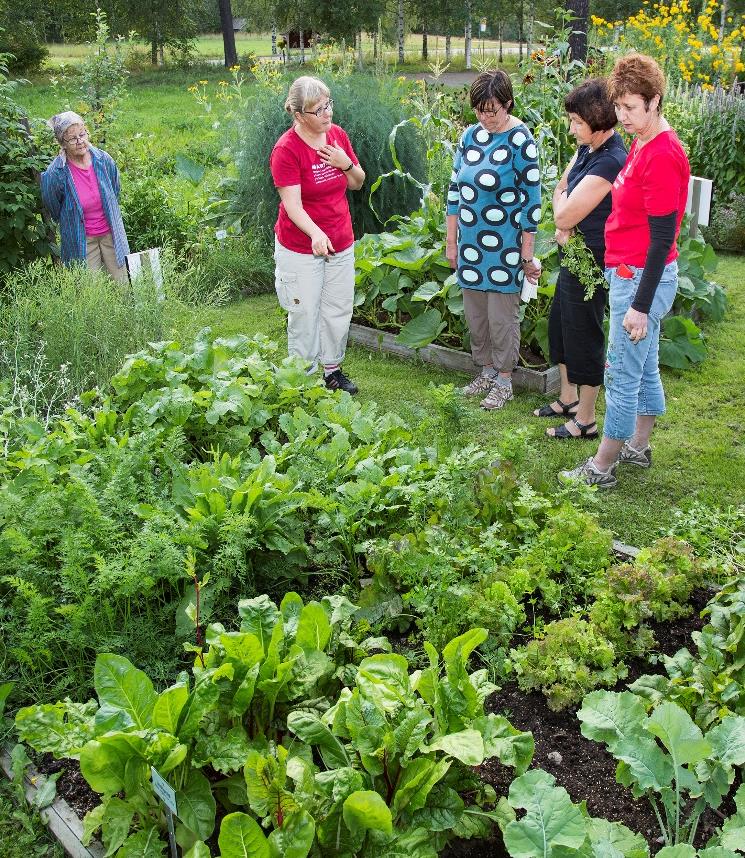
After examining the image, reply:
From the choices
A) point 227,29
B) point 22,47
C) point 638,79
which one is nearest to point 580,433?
point 638,79

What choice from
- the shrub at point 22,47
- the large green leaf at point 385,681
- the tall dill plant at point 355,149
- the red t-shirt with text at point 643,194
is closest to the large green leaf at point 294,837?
the large green leaf at point 385,681

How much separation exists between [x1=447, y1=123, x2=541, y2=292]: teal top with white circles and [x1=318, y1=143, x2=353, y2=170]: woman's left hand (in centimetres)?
60

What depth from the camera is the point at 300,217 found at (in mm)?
4785

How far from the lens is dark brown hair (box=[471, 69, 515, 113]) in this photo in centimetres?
438

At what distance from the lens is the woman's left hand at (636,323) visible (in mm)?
3738

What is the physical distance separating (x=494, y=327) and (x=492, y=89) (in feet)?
4.23

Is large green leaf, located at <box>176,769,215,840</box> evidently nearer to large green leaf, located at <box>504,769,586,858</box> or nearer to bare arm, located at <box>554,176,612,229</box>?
large green leaf, located at <box>504,769,586,858</box>

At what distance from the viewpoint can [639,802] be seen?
8.00 ft

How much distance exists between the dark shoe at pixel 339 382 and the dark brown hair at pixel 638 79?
98.4 inches

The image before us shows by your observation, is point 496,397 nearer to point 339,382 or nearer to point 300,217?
point 339,382

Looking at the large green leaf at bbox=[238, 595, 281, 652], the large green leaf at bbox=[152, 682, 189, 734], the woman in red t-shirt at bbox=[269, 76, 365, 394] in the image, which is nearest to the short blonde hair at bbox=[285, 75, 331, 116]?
the woman in red t-shirt at bbox=[269, 76, 365, 394]

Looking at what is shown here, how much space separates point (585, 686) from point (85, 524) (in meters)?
1.67

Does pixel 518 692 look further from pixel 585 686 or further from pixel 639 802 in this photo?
pixel 639 802

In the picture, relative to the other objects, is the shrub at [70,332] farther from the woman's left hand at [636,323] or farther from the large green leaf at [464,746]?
the large green leaf at [464,746]
